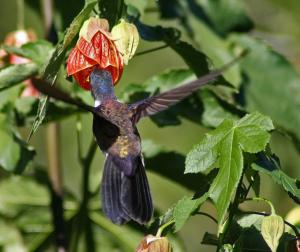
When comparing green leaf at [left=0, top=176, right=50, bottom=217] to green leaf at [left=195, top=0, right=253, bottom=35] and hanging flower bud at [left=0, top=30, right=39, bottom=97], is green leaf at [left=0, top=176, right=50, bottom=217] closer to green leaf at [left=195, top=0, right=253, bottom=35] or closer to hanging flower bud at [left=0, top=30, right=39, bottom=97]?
hanging flower bud at [left=0, top=30, right=39, bottom=97]

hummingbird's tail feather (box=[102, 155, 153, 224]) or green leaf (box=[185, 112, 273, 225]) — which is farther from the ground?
green leaf (box=[185, 112, 273, 225])

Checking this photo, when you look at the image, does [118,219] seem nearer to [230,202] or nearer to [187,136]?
[230,202]

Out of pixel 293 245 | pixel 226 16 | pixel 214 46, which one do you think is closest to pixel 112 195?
pixel 293 245

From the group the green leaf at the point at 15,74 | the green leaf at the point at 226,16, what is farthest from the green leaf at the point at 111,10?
the green leaf at the point at 226,16

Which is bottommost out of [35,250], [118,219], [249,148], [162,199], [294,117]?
[162,199]

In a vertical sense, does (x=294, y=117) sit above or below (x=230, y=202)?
below

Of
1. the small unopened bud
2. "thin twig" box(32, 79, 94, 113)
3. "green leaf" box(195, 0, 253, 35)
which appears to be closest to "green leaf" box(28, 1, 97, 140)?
the small unopened bud

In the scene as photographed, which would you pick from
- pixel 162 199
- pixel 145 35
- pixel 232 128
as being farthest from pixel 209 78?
pixel 162 199
